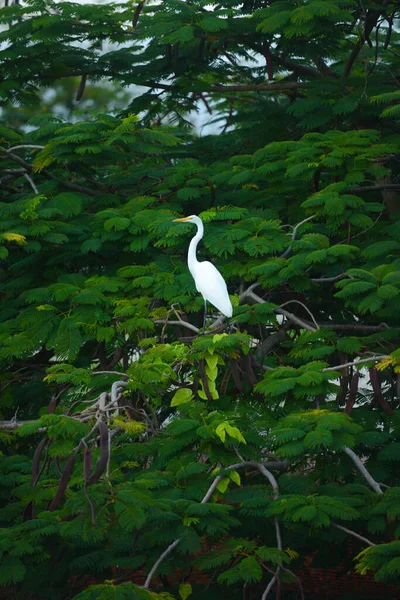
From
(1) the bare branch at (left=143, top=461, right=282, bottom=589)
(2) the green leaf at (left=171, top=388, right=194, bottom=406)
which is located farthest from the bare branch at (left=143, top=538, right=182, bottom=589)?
(2) the green leaf at (left=171, top=388, right=194, bottom=406)

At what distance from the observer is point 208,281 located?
695cm

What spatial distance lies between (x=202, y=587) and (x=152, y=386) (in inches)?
74.6

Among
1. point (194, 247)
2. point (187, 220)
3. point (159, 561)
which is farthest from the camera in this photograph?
point (187, 220)

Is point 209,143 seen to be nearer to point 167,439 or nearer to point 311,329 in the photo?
point 311,329

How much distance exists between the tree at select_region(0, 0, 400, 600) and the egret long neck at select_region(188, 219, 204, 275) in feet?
0.65

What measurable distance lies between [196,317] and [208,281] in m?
1.29

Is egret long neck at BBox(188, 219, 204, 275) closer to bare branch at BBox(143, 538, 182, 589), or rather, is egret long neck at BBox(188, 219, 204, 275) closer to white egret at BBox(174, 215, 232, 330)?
white egret at BBox(174, 215, 232, 330)

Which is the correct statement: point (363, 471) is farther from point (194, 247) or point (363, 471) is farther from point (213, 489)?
point (194, 247)

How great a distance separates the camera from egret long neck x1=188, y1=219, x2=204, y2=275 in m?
7.25

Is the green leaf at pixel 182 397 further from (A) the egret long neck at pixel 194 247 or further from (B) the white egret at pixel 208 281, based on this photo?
(A) the egret long neck at pixel 194 247

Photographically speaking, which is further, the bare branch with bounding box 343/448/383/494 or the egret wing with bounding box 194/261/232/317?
the egret wing with bounding box 194/261/232/317

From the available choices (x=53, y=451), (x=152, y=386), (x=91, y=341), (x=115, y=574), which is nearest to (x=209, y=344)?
(x=152, y=386)

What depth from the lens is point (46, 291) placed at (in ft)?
25.0

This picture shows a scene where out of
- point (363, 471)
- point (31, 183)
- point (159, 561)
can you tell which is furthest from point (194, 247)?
point (159, 561)
